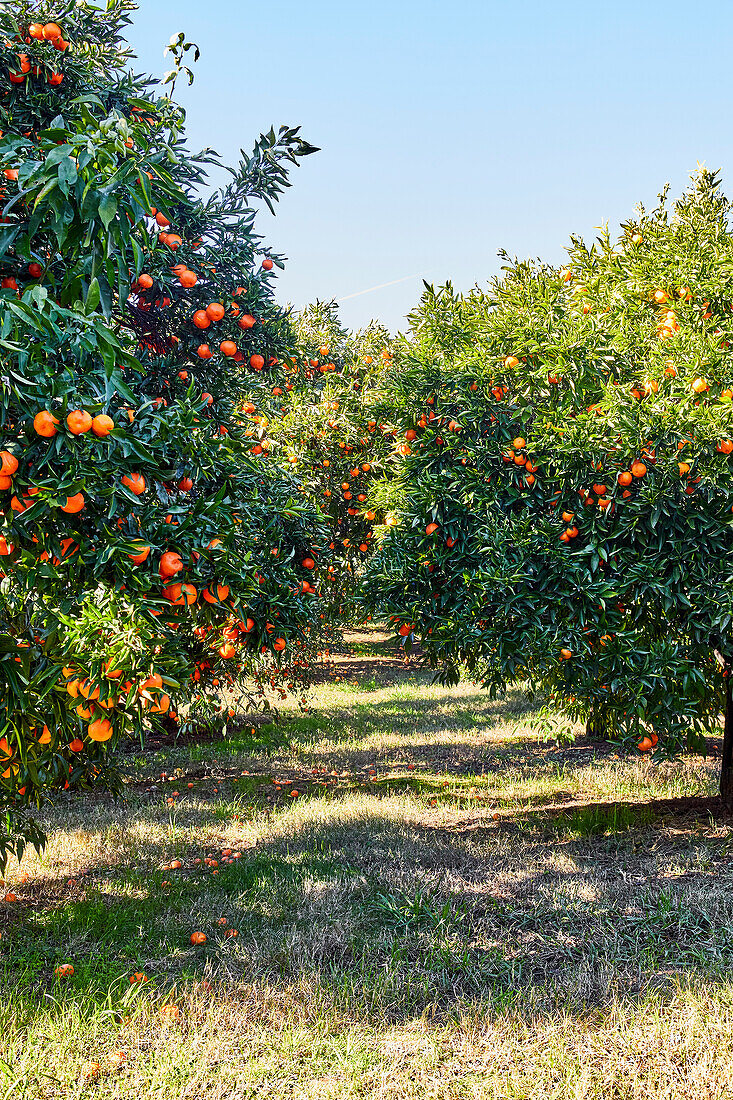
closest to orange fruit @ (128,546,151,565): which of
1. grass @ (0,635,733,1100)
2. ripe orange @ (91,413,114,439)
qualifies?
ripe orange @ (91,413,114,439)

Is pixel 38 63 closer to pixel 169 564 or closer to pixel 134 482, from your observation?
pixel 134 482

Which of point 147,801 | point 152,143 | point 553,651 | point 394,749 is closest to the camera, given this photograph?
point 152,143

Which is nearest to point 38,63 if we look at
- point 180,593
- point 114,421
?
point 114,421

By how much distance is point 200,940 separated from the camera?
14.7 feet

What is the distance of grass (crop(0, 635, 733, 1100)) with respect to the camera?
3369 mm

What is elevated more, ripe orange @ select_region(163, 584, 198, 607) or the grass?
ripe orange @ select_region(163, 584, 198, 607)

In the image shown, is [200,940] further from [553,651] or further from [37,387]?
[37,387]

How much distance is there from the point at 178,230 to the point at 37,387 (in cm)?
269

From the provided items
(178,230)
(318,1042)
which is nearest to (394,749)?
(318,1042)

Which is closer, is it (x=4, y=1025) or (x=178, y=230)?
(x=4, y=1025)

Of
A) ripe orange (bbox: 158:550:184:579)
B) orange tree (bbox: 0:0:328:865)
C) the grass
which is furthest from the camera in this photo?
the grass

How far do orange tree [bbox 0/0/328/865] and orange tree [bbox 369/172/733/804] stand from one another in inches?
38.9

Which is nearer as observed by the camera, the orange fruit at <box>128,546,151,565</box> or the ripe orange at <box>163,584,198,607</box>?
the orange fruit at <box>128,546,151,565</box>

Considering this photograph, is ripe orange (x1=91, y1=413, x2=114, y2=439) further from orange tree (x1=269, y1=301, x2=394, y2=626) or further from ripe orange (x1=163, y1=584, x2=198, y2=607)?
orange tree (x1=269, y1=301, x2=394, y2=626)
